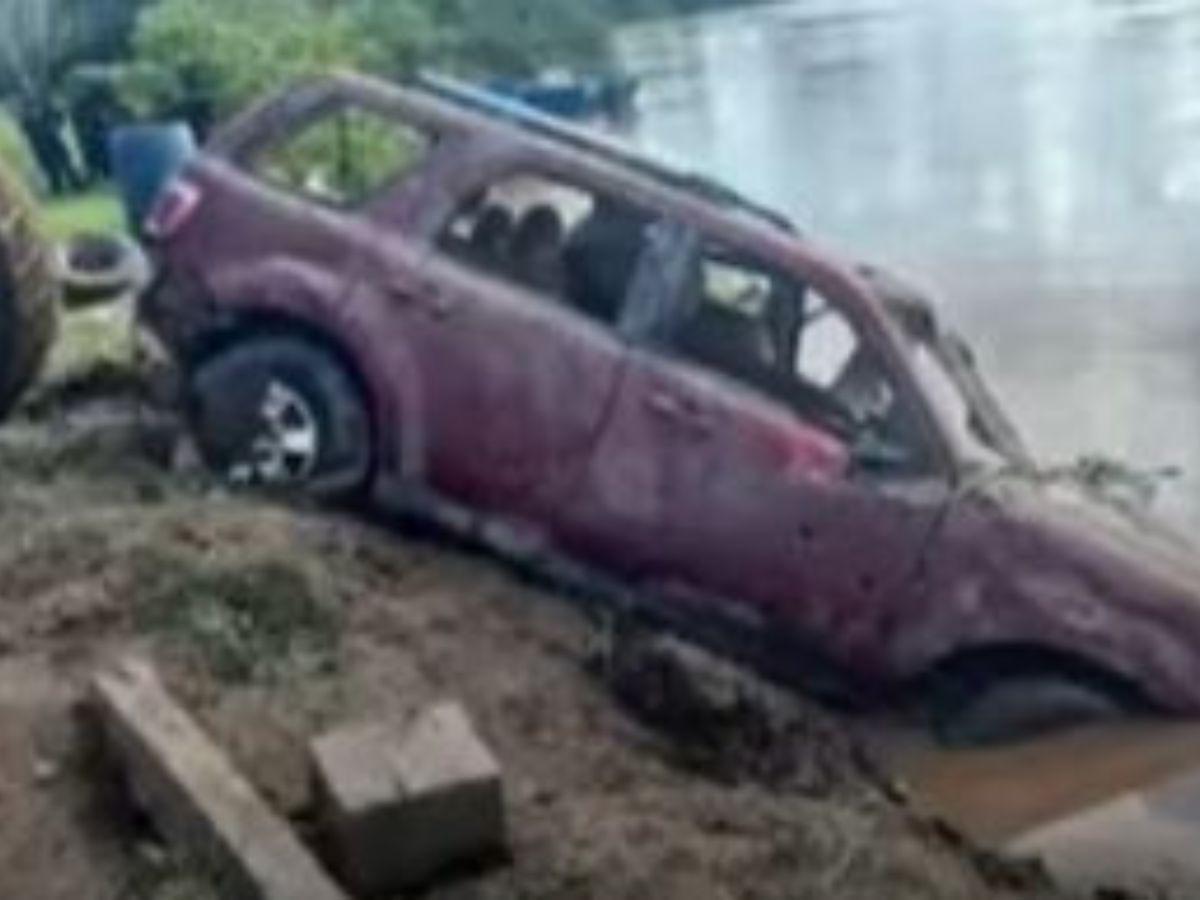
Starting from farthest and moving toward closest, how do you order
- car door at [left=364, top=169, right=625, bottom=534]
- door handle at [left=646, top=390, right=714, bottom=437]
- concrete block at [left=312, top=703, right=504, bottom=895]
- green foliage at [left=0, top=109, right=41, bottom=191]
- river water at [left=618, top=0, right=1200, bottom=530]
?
green foliage at [left=0, top=109, right=41, bottom=191] < river water at [left=618, top=0, right=1200, bottom=530] < car door at [left=364, top=169, right=625, bottom=534] < door handle at [left=646, top=390, right=714, bottom=437] < concrete block at [left=312, top=703, right=504, bottom=895]

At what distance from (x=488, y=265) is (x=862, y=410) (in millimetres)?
1503

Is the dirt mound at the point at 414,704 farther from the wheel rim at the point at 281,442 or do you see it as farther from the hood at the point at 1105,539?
the hood at the point at 1105,539

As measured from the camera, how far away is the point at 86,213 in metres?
24.5

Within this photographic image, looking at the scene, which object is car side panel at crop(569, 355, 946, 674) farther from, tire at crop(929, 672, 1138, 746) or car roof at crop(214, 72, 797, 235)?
car roof at crop(214, 72, 797, 235)

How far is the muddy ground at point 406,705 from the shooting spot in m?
6.82

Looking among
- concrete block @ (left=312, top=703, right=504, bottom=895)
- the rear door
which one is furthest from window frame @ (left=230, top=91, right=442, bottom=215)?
concrete block @ (left=312, top=703, right=504, bottom=895)

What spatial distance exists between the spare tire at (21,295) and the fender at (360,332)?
3.49 ft

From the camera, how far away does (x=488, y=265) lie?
391 inches

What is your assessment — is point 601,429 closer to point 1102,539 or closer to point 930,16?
point 1102,539

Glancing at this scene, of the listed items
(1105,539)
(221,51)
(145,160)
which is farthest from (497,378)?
(221,51)

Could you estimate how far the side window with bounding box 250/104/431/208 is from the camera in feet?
33.5

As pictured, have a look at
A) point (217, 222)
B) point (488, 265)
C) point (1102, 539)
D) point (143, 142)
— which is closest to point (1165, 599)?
point (1102, 539)

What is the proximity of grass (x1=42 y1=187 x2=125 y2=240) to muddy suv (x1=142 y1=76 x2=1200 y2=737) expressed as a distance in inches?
401

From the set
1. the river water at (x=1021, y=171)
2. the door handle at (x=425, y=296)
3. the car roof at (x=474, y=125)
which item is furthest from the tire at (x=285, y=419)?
the river water at (x=1021, y=171)
